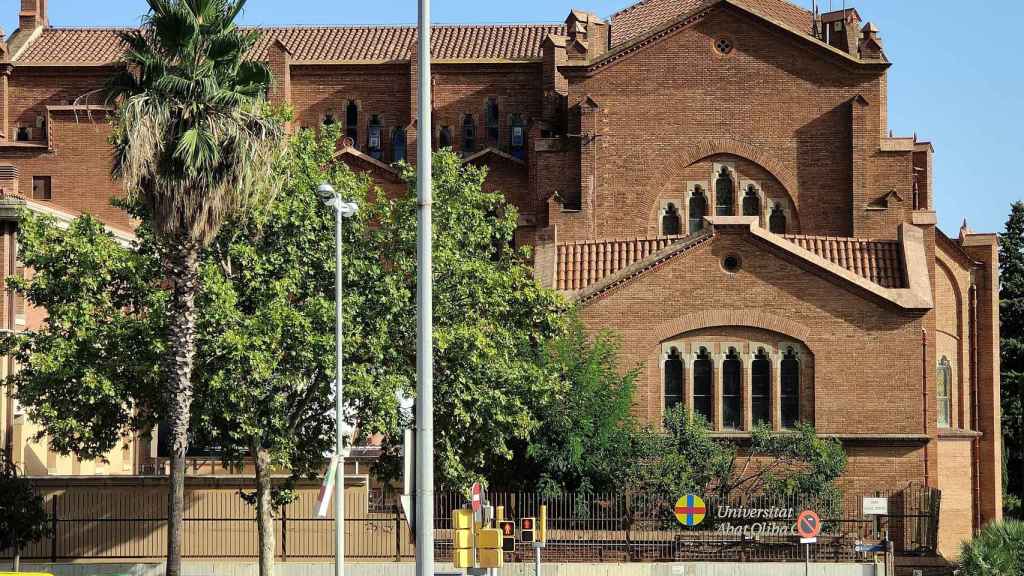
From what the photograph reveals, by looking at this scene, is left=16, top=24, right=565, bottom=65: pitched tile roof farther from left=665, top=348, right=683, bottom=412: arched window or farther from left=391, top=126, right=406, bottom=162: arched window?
left=665, top=348, right=683, bottom=412: arched window

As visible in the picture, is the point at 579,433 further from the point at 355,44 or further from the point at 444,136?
the point at 355,44

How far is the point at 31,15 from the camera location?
67.1m

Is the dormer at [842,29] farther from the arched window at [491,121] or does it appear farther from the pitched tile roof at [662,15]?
the arched window at [491,121]

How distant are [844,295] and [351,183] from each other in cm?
1580

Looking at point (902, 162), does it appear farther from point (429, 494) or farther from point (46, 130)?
point (429, 494)

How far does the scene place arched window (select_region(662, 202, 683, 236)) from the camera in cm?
5447

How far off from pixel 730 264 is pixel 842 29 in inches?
519

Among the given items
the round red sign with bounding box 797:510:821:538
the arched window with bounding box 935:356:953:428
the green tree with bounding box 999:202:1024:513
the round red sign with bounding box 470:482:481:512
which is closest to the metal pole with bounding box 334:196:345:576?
the round red sign with bounding box 470:482:481:512

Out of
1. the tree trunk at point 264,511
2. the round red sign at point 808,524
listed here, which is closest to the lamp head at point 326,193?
the tree trunk at point 264,511

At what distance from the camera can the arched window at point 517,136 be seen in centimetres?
6150

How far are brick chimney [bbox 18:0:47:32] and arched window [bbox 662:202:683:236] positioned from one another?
27963 millimetres

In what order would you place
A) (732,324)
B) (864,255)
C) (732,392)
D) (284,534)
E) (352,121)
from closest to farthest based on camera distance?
(284,534)
(732,324)
(732,392)
(864,255)
(352,121)

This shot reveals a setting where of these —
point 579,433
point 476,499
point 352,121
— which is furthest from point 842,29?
point 476,499

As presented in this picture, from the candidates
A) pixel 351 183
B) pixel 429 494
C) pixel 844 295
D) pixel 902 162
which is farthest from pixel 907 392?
pixel 429 494
